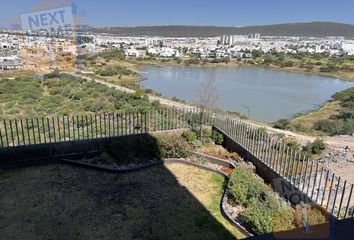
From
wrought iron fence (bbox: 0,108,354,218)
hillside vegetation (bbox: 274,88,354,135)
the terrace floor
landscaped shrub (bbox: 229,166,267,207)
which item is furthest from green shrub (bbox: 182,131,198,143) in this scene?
hillside vegetation (bbox: 274,88,354,135)

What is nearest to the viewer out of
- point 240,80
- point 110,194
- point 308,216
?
point 308,216

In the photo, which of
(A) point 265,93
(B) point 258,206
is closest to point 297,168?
(B) point 258,206

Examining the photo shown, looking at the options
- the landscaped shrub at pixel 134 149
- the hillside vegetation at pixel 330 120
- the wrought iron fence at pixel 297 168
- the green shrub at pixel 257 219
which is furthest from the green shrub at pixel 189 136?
the hillside vegetation at pixel 330 120

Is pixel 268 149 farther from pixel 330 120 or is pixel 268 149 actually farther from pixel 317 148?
pixel 330 120

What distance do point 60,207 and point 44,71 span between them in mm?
39379

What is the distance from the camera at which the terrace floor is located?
14.6 feet

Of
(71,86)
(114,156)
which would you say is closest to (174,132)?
(114,156)

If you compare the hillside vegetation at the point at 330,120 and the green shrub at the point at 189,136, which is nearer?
the green shrub at the point at 189,136

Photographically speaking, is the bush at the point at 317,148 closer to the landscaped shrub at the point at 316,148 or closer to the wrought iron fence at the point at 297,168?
the landscaped shrub at the point at 316,148

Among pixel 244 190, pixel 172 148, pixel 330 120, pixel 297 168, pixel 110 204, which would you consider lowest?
pixel 330 120

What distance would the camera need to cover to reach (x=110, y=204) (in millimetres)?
5172

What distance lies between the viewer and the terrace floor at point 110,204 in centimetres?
445

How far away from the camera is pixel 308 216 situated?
14.5ft

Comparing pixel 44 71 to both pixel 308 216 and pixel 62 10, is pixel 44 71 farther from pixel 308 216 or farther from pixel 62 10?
pixel 308 216
